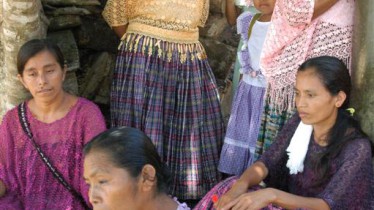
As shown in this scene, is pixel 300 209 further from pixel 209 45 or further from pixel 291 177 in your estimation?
pixel 209 45

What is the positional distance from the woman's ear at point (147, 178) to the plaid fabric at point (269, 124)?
1325 millimetres

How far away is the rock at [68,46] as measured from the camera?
4.02 meters

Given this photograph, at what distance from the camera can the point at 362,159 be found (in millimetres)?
2611

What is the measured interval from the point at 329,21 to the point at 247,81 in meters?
0.82

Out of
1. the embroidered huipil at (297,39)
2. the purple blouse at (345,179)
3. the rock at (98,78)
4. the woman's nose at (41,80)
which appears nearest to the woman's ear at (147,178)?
the purple blouse at (345,179)

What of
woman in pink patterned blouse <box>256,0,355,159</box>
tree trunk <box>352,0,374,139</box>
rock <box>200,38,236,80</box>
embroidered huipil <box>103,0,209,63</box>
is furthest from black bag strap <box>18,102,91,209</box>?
rock <box>200,38,236,80</box>

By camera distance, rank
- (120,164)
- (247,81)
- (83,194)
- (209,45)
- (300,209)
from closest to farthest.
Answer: (120,164)
(300,209)
(83,194)
(247,81)
(209,45)

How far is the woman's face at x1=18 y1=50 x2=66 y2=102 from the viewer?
3.11 m

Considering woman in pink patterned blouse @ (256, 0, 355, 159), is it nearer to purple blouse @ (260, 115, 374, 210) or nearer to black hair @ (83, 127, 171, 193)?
purple blouse @ (260, 115, 374, 210)

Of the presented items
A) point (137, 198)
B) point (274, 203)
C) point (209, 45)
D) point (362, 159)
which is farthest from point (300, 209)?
point (209, 45)

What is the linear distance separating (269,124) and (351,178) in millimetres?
932

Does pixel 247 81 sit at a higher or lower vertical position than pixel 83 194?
higher

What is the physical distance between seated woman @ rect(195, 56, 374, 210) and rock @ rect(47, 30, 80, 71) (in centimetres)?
174

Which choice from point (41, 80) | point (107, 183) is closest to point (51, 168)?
point (41, 80)
